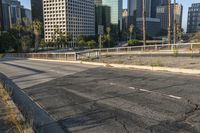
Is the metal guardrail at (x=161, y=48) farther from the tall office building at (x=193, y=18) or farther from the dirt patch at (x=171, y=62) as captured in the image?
the tall office building at (x=193, y=18)

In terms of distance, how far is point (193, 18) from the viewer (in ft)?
596

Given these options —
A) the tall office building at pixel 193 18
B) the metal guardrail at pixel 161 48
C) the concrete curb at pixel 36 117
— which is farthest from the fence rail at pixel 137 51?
the tall office building at pixel 193 18

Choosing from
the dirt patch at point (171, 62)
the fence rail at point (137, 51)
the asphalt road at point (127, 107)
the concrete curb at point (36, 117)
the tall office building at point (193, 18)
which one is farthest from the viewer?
the tall office building at point (193, 18)

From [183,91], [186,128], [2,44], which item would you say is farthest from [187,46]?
[2,44]

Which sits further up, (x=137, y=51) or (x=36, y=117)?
(x=137, y=51)

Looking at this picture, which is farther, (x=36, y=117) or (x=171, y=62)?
(x=171, y=62)

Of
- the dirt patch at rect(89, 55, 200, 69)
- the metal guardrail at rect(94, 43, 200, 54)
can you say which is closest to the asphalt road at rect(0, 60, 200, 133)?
the dirt patch at rect(89, 55, 200, 69)

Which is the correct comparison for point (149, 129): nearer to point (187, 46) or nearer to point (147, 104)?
point (147, 104)

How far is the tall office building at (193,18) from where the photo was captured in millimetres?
173375

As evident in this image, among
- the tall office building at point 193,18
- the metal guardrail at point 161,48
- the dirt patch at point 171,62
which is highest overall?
the tall office building at point 193,18

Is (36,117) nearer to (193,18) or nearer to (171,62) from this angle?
(171,62)

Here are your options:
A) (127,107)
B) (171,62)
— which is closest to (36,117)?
(127,107)

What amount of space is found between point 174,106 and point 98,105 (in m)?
2.70

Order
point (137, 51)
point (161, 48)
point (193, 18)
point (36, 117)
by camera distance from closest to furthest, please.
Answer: point (36, 117)
point (161, 48)
point (137, 51)
point (193, 18)
